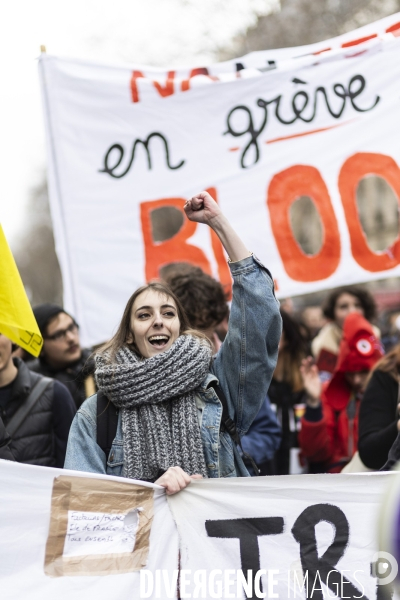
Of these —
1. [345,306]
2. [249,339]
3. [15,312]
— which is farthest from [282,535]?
[345,306]

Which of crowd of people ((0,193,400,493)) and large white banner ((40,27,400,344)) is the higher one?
large white banner ((40,27,400,344))

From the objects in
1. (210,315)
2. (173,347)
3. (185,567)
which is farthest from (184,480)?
(210,315)

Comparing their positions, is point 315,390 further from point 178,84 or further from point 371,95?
point 178,84

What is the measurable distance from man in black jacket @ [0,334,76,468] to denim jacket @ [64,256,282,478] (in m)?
0.93

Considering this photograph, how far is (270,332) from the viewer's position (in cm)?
256

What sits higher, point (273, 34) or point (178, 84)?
point (273, 34)

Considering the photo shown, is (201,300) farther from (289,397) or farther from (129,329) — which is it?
(289,397)

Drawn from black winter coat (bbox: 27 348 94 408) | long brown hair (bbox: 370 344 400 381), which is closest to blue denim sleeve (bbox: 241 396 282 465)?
long brown hair (bbox: 370 344 400 381)

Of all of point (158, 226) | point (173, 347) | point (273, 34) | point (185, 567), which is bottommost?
point (185, 567)

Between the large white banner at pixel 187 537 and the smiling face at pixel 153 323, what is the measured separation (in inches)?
19.1

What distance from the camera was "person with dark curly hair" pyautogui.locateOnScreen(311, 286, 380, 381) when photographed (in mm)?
5633

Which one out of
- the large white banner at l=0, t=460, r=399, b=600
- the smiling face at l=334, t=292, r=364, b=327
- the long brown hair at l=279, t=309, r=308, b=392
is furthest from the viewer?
the smiling face at l=334, t=292, r=364, b=327

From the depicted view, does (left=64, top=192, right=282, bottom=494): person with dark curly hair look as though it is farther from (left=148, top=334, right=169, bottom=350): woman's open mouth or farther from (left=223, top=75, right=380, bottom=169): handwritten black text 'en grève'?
(left=223, top=75, right=380, bottom=169): handwritten black text 'en grève'

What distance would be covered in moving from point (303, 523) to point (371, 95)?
2.54 m
